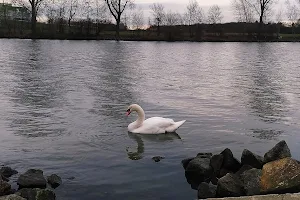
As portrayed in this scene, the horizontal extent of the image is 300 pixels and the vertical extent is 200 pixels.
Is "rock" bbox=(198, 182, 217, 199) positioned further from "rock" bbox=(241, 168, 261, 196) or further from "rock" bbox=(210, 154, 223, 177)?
"rock" bbox=(210, 154, 223, 177)

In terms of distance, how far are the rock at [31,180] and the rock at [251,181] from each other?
312 centimetres

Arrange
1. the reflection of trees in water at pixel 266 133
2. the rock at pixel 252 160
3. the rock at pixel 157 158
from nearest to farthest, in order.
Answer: the rock at pixel 252 160 → the rock at pixel 157 158 → the reflection of trees in water at pixel 266 133

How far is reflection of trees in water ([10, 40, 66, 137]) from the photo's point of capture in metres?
11.1

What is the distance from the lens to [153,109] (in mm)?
14016

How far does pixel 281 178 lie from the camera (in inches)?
251

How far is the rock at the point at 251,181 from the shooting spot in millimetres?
6672

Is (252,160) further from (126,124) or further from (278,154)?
(126,124)

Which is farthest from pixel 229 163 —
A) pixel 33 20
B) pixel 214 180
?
pixel 33 20

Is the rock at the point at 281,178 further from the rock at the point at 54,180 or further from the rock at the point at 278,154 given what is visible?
the rock at the point at 54,180

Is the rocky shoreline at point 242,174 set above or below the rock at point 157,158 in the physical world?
above

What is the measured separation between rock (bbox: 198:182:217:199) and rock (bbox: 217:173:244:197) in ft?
0.49

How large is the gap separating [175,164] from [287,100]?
8567mm

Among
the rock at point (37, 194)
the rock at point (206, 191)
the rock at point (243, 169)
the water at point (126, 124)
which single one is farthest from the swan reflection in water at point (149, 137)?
the rock at point (37, 194)

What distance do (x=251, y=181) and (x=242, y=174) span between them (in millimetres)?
449
